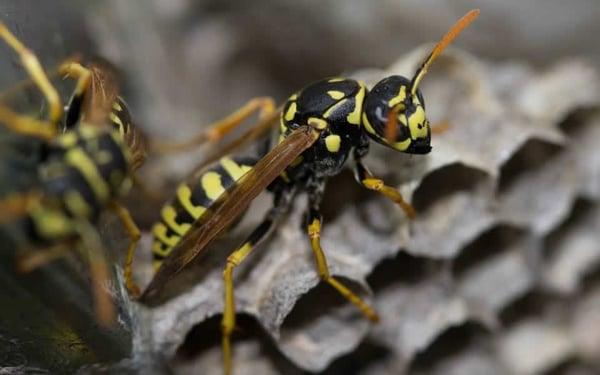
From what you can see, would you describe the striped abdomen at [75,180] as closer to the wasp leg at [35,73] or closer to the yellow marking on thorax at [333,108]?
the wasp leg at [35,73]

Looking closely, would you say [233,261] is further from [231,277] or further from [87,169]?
[87,169]

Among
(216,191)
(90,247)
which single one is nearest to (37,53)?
(90,247)

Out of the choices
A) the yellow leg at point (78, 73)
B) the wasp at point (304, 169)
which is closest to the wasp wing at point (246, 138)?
the wasp at point (304, 169)

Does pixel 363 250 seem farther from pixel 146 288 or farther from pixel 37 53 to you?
pixel 37 53

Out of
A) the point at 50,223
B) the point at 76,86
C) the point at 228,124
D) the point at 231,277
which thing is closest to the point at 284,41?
the point at 228,124

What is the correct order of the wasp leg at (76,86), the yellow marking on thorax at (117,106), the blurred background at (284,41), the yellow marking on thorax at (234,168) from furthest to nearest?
the blurred background at (284,41)
the yellow marking on thorax at (234,168)
the yellow marking on thorax at (117,106)
the wasp leg at (76,86)
